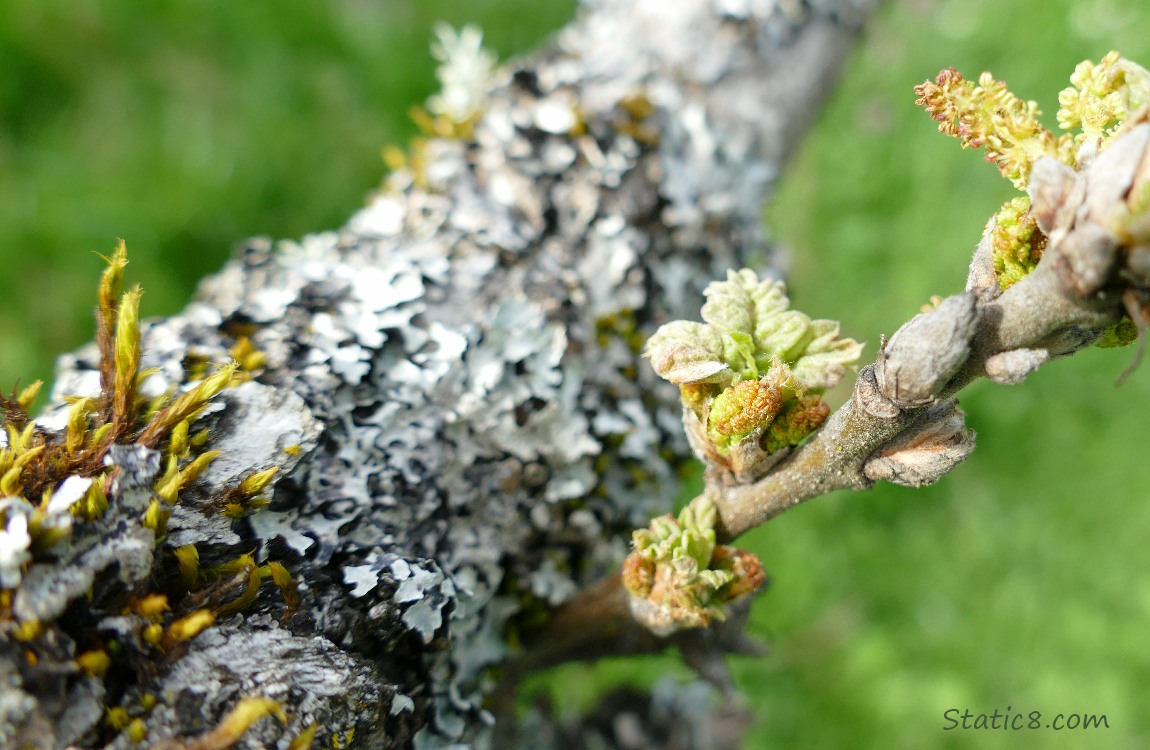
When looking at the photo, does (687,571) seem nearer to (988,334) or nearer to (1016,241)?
(988,334)

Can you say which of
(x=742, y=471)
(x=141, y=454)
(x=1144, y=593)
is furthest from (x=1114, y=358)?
(x=141, y=454)

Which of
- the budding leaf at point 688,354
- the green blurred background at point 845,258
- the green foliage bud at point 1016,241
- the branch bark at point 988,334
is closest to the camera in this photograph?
the branch bark at point 988,334

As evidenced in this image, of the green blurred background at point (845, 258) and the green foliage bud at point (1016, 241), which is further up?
the green blurred background at point (845, 258)

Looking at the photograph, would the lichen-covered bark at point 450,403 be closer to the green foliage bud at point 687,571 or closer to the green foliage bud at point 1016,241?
the green foliage bud at point 687,571

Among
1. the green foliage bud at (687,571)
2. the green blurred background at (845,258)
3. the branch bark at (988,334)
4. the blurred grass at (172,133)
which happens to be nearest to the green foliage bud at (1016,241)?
the branch bark at (988,334)

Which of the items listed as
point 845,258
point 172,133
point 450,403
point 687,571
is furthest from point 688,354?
point 172,133
